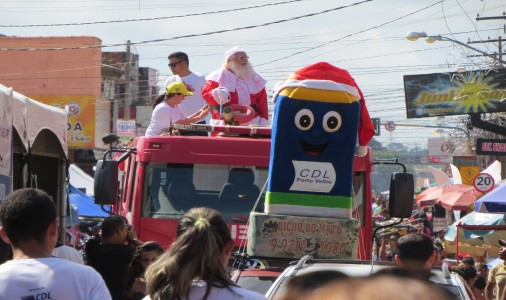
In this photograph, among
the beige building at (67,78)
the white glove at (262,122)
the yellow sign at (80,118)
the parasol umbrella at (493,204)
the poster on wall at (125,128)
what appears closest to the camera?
the white glove at (262,122)

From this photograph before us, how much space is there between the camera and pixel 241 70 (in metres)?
11.5

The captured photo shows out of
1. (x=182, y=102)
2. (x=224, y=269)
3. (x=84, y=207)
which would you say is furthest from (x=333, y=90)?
(x=84, y=207)

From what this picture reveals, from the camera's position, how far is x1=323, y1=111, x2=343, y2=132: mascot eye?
8.83 meters

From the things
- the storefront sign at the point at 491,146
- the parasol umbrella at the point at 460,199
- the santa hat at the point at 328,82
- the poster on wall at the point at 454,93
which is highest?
the poster on wall at the point at 454,93

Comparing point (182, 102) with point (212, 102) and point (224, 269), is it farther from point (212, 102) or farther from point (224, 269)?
point (224, 269)

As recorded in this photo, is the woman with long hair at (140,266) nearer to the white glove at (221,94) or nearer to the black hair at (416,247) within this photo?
the black hair at (416,247)

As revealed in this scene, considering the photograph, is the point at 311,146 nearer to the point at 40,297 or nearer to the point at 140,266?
the point at 140,266

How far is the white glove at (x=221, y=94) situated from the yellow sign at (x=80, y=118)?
38597mm

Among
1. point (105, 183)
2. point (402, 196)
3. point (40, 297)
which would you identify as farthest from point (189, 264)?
point (402, 196)

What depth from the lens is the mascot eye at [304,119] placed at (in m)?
8.82

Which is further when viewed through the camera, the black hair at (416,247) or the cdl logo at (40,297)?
the black hair at (416,247)

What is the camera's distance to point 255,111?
38.0ft

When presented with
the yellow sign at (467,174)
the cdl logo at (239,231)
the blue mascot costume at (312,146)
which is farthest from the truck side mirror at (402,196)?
the yellow sign at (467,174)

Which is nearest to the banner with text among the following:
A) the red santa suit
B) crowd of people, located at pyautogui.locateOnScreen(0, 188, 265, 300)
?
the red santa suit
